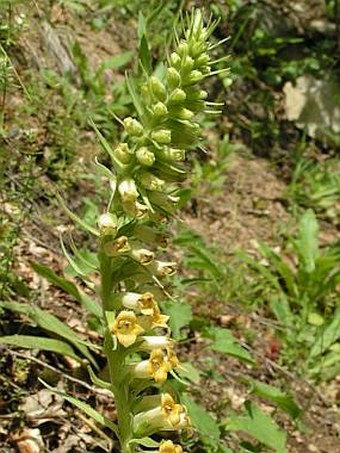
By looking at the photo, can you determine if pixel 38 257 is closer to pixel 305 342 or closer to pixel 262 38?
pixel 305 342

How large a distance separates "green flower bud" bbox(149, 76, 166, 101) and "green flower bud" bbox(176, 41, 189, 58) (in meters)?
0.10

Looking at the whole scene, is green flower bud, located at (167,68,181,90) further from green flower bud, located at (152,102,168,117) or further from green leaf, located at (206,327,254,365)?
green leaf, located at (206,327,254,365)

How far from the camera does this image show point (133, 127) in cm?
256

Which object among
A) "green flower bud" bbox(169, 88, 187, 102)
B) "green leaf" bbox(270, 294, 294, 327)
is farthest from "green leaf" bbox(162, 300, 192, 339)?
"green leaf" bbox(270, 294, 294, 327)

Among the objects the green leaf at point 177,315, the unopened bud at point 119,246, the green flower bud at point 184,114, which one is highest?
the green flower bud at point 184,114

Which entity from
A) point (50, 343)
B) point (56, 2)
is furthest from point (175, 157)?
point (56, 2)

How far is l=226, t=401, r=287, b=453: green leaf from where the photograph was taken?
3.72 m

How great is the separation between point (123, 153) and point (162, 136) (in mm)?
137

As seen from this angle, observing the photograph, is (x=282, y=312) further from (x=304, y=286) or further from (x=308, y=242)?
(x=308, y=242)

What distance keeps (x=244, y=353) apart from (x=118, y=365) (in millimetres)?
1187

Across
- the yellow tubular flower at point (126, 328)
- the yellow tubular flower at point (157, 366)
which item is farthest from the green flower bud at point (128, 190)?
the yellow tubular flower at point (157, 366)

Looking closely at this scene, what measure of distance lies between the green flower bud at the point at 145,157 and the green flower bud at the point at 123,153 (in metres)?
0.04

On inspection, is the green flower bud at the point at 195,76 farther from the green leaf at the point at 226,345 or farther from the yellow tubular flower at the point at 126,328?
the green leaf at the point at 226,345

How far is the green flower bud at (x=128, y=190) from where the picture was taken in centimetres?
252
